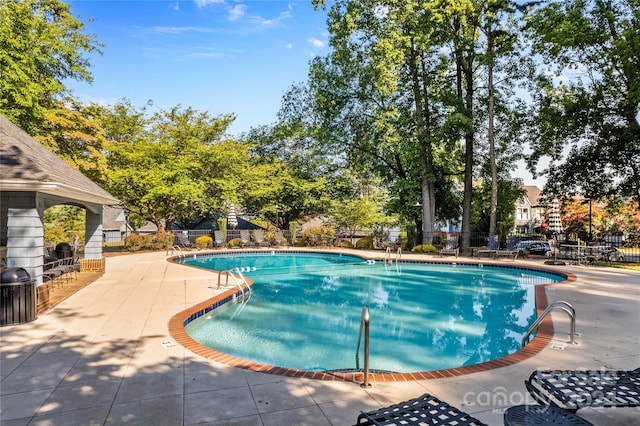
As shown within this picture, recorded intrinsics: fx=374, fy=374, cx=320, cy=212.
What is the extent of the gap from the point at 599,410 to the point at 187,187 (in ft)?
72.7

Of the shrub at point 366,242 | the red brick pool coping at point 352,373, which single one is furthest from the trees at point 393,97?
the red brick pool coping at point 352,373

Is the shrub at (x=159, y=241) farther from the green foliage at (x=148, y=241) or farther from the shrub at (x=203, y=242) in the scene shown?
the shrub at (x=203, y=242)

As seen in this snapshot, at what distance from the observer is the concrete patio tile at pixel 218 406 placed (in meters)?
3.24

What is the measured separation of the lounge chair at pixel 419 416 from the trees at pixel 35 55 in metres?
17.6

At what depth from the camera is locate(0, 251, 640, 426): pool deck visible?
10.8 feet

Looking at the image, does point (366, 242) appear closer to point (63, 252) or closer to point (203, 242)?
point (203, 242)

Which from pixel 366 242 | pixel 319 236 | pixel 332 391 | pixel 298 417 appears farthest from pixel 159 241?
pixel 298 417

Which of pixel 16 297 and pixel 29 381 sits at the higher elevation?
pixel 16 297

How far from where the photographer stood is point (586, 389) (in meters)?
2.96

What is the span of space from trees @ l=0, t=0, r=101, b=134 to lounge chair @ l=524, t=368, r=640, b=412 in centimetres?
1831

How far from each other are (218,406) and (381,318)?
5626 mm

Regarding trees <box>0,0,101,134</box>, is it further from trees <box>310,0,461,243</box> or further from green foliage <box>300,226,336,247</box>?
green foliage <box>300,226,336,247</box>

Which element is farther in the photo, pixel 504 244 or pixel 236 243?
pixel 236 243

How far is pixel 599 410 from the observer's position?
3.45 metres
